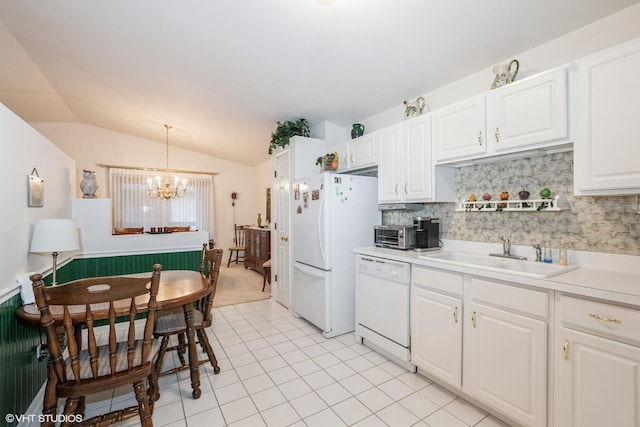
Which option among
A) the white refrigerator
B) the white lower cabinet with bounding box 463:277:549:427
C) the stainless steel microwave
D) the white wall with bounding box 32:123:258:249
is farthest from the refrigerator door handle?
the white wall with bounding box 32:123:258:249

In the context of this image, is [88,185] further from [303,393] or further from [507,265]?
[507,265]

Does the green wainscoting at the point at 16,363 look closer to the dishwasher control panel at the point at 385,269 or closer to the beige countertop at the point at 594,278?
the dishwasher control panel at the point at 385,269

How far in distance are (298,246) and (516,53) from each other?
268cm

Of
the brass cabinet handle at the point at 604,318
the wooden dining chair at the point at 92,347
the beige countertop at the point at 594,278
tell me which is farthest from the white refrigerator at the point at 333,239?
the brass cabinet handle at the point at 604,318

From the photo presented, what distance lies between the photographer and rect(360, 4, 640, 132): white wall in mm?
1647

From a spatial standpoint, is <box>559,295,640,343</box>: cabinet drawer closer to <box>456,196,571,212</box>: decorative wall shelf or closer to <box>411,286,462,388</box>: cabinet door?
<box>411,286,462,388</box>: cabinet door

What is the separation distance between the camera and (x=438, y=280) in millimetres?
2037

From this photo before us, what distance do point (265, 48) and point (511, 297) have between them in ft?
8.43

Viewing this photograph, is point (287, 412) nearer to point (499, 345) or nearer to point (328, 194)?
point (499, 345)

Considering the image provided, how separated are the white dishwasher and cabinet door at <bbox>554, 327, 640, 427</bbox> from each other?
0.99m

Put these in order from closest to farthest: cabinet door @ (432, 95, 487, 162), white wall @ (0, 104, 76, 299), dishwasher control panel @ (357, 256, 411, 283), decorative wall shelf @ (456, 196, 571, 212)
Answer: white wall @ (0, 104, 76, 299), decorative wall shelf @ (456, 196, 571, 212), cabinet door @ (432, 95, 487, 162), dishwasher control panel @ (357, 256, 411, 283)

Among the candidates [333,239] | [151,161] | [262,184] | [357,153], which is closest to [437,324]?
[333,239]

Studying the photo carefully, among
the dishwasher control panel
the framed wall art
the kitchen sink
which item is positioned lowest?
the dishwasher control panel
